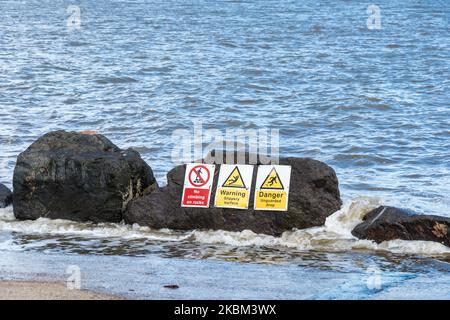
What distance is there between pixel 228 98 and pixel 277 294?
55.3 ft

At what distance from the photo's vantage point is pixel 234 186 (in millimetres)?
11031

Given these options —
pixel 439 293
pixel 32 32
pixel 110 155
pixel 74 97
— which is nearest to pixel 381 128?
pixel 74 97

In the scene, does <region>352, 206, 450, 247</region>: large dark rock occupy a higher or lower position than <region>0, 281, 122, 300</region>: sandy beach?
lower

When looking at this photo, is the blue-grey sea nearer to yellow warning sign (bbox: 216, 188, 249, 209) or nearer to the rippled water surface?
the rippled water surface

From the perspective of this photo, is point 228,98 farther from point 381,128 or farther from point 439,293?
point 439,293

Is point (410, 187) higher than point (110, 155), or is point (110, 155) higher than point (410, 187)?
point (110, 155)

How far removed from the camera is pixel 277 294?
795cm

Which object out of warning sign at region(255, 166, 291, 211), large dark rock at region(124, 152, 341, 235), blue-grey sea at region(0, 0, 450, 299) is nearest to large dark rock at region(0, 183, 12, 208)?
blue-grey sea at region(0, 0, 450, 299)

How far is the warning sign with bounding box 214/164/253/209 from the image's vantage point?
35.9 ft

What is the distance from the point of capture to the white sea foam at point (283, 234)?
1015 cm

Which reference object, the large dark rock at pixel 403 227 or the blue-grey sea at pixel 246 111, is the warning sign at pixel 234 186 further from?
the large dark rock at pixel 403 227

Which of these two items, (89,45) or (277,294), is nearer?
(277,294)

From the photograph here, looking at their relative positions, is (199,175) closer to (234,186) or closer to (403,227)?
(234,186)
